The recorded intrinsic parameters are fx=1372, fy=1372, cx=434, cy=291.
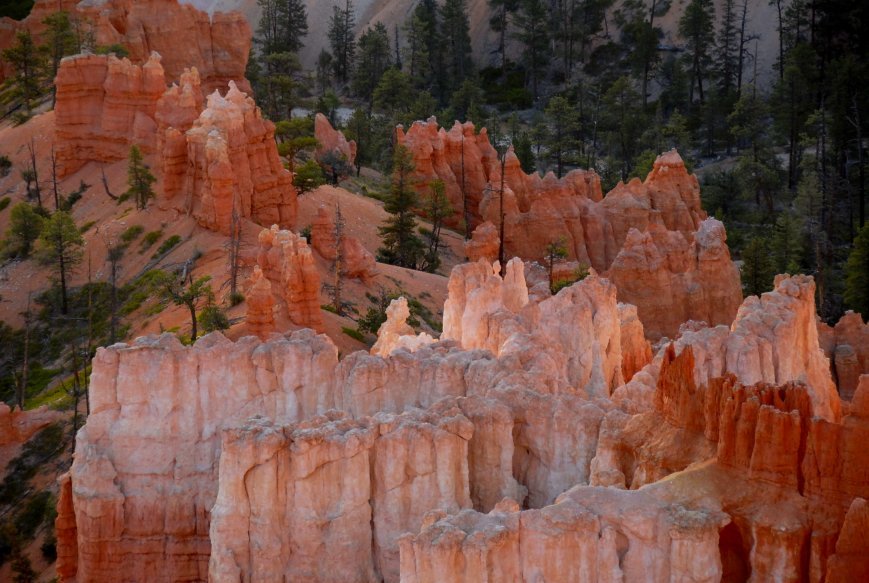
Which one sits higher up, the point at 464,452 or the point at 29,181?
the point at 29,181

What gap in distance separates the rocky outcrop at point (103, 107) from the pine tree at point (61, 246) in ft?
27.3

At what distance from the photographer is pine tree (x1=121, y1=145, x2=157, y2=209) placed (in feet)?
183

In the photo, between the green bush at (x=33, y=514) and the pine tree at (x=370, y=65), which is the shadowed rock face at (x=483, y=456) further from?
the pine tree at (x=370, y=65)

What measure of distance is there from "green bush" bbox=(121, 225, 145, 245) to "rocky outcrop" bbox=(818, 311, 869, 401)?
27042 mm

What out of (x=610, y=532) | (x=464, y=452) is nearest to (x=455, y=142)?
(x=464, y=452)

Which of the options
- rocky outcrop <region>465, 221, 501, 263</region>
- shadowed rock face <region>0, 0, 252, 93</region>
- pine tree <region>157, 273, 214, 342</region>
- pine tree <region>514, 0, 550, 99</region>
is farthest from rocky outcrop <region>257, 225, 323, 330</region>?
pine tree <region>514, 0, 550, 99</region>

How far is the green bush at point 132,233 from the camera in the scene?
5475 cm

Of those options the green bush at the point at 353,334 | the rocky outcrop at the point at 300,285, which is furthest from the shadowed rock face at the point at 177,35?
the rocky outcrop at the point at 300,285

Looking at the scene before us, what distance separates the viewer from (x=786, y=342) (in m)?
29.4

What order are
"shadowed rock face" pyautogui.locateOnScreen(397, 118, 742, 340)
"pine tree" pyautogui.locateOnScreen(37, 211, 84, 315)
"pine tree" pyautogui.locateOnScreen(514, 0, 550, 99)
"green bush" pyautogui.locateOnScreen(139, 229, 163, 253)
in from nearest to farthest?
"shadowed rock face" pyautogui.locateOnScreen(397, 118, 742, 340) → "green bush" pyautogui.locateOnScreen(139, 229, 163, 253) → "pine tree" pyautogui.locateOnScreen(37, 211, 84, 315) → "pine tree" pyautogui.locateOnScreen(514, 0, 550, 99)

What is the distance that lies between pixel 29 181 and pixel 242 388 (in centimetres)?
4268

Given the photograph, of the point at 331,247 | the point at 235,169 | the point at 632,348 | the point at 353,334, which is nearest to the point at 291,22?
the point at 235,169

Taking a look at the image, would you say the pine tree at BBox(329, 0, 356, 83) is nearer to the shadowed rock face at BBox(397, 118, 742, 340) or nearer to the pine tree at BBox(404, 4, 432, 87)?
the pine tree at BBox(404, 4, 432, 87)

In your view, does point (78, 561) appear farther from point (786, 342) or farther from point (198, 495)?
point (786, 342)
